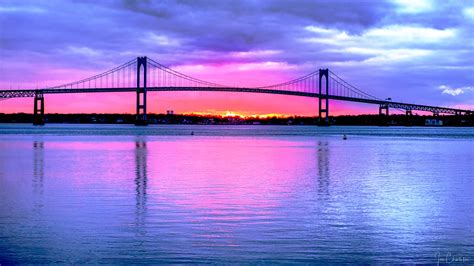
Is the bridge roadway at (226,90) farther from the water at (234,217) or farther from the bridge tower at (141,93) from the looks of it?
the water at (234,217)

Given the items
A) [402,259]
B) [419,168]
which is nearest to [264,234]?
[402,259]

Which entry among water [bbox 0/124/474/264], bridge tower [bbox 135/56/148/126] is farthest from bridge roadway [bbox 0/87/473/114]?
water [bbox 0/124/474/264]

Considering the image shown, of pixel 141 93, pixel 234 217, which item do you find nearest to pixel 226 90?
pixel 141 93

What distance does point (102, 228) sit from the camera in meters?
8.90

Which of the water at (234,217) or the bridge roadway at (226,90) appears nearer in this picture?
the water at (234,217)

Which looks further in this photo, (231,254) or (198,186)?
(198,186)

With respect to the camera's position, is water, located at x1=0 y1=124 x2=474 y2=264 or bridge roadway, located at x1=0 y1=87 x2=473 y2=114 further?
bridge roadway, located at x1=0 y1=87 x2=473 y2=114

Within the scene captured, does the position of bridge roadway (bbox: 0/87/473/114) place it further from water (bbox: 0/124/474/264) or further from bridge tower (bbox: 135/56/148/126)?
water (bbox: 0/124/474/264)

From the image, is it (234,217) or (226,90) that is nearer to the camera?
(234,217)

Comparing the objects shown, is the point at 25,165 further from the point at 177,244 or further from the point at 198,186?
the point at 177,244

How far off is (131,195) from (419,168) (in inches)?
444

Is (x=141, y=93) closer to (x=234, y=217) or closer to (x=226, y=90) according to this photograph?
(x=226, y=90)

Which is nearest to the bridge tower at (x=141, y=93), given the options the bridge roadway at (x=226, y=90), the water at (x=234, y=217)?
the bridge roadway at (x=226, y=90)

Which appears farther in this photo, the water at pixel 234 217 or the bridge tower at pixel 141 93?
the bridge tower at pixel 141 93
